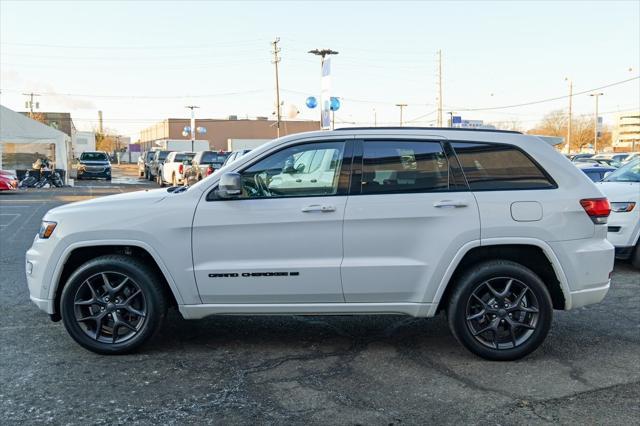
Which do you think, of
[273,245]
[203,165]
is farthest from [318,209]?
[203,165]

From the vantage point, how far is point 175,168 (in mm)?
28000

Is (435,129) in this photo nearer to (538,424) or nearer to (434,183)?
(434,183)

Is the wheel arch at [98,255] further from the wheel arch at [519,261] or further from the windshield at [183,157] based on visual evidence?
the windshield at [183,157]

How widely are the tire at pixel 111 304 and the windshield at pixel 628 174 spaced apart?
7026 mm

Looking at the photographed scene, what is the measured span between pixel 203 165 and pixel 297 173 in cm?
2006

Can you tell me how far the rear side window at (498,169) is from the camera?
15.8 feet

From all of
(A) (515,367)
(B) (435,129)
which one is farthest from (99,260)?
(A) (515,367)

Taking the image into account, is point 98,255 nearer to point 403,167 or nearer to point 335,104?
point 403,167

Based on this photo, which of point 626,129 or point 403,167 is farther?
point 626,129

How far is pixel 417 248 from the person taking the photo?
470 cm

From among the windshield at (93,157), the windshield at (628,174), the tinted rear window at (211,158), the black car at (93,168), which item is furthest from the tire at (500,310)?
the windshield at (93,157)

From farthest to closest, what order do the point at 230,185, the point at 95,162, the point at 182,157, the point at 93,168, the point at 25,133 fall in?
the point at 95,162, the point at 93,168, the point at 182,157, the point at 25,133, the point at 230,185

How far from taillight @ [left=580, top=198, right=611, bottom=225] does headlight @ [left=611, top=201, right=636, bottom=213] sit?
3633 millimetres

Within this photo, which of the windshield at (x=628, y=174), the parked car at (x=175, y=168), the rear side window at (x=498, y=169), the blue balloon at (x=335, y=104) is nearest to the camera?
the rear side window at (x=498, y=169)
